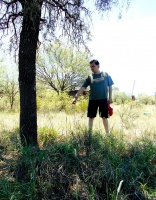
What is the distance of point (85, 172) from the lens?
10.5 feet

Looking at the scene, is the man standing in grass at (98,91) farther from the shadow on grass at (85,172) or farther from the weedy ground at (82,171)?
the shadow on grass at (85,172)

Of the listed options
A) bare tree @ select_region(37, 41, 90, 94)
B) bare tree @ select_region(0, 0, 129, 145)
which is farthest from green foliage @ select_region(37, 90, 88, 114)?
bare tree @ select_region(0, 0, 129, 145)

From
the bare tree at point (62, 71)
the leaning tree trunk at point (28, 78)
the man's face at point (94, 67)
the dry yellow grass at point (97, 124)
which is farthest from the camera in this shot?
the bare tree at point (62, 71)

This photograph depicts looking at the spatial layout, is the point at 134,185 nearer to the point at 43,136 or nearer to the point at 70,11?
the point at 43,136

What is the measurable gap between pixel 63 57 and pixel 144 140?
16.1m

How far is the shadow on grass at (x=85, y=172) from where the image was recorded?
2906mm

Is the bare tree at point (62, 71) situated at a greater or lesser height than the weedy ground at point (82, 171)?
greater

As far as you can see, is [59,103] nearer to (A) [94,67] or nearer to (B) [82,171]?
(A) [94,67]

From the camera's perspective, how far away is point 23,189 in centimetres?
299

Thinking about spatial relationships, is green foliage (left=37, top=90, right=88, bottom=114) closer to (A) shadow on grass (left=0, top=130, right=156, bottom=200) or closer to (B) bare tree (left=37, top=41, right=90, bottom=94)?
(B) bare tree (left=37, top=41, right=90, bottom=94)

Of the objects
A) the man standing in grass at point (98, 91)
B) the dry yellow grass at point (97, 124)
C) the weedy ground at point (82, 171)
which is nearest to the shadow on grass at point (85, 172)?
the weedy ground at point (82, 171)

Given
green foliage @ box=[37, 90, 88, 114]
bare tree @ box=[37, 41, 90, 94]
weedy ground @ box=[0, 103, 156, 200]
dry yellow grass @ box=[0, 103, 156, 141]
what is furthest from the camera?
bare tree @ box=[37, 41, 90, 94]

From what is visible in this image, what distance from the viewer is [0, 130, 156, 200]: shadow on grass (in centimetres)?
291

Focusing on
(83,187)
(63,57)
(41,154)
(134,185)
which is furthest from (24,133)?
(63,57)
